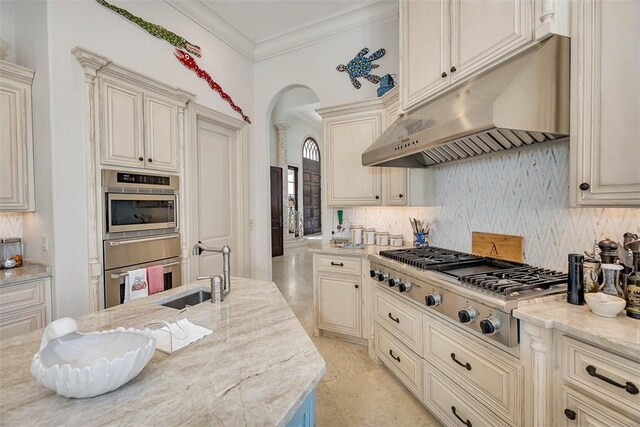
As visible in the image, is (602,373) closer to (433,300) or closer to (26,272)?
(433,300)

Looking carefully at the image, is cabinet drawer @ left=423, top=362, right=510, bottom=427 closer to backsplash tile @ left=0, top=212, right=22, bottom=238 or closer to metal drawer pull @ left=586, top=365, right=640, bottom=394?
metal drawer pull @ left=586, top=365, right=640, bottom=394

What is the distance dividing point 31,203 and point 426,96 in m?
3.10

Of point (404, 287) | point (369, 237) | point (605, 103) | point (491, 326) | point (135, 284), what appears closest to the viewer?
point (605, 103)

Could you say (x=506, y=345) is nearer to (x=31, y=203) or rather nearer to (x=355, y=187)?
(x=355, y=187)

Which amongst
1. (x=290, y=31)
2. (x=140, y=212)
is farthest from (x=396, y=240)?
(x=290, y=31)

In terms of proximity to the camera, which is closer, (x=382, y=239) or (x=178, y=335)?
(x=178, y=335)

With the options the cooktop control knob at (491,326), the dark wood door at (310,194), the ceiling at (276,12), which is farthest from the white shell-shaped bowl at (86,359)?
the dark wood door at (310,194)

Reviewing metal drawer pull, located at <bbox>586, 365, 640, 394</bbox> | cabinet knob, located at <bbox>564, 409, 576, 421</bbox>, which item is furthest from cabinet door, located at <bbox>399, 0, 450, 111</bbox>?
cabinet knob, located at <bbox>564, 409, 576, 421</bbox>

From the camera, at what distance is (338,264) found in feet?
9.73

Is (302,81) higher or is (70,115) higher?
(302,81)

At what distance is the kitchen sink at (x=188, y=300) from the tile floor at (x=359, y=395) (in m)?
1.11

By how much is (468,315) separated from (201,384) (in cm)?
125

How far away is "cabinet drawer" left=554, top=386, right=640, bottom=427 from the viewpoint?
103 cm

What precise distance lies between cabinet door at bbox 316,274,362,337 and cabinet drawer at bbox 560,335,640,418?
1801 millimetres
